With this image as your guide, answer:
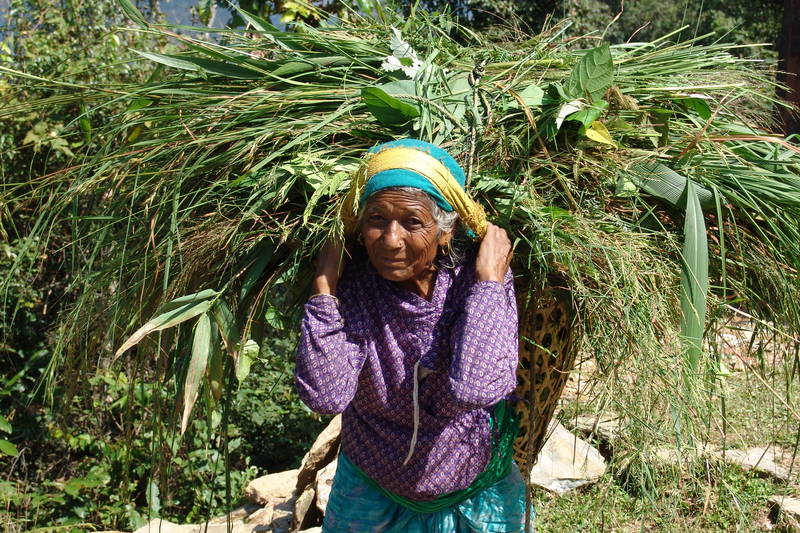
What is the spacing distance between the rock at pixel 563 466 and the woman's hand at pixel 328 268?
2.06 m

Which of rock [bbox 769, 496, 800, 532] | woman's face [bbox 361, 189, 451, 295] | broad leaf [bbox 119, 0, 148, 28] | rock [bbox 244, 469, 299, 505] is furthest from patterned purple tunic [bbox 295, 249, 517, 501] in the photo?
rock [bbox 244, 469, 299, 505]

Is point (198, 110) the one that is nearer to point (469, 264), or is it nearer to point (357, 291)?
point (357, 291)

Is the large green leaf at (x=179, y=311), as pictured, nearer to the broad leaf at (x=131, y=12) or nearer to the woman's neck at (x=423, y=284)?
the woman's neck at (x=423, y=284)

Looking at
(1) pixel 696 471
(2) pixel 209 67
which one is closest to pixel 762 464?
(1) pixel 696 471

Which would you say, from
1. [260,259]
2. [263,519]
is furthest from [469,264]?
[263,519]

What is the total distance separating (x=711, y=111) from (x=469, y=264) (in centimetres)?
77

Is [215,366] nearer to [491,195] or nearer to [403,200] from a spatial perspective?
[403,200]

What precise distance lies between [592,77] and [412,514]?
1.06 meters

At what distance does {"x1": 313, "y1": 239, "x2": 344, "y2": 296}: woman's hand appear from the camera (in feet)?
5.77

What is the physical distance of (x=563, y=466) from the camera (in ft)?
12.1

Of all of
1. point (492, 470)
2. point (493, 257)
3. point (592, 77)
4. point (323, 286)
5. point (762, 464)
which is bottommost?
point (762, 464)

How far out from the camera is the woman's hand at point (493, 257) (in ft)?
5.59

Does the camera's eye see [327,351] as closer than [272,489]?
Yes

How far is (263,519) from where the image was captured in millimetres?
3627
